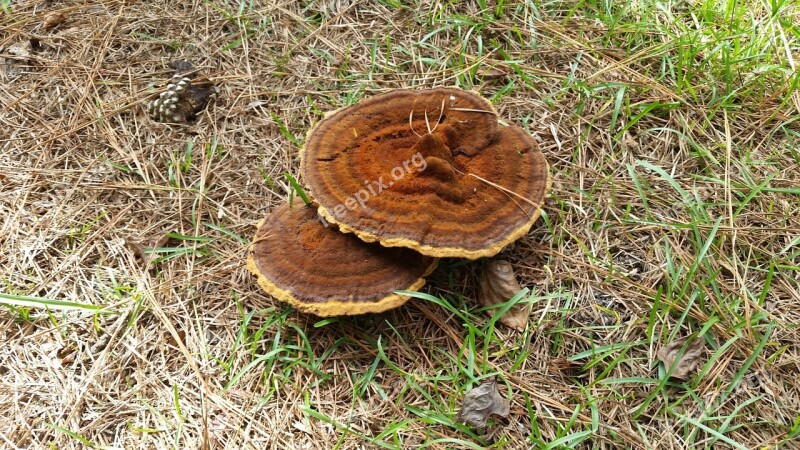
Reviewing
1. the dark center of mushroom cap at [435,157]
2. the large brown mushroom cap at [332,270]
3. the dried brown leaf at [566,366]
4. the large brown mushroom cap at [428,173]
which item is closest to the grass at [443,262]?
the dried brown leaf at [566,366]

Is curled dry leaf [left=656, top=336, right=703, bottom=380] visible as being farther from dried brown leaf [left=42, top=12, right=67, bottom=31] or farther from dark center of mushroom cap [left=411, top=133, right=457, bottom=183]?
dried brown leaf [left=42, top=12, right=67, bottom=31]

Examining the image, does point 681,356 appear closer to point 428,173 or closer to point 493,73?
point 428,173

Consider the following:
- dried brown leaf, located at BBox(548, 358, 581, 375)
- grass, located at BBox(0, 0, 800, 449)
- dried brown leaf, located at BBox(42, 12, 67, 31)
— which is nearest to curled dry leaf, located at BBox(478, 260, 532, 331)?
grass, located at BBox(0, 0, 800, 449)

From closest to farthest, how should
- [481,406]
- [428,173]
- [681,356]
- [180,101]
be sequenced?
[481,406] < [681,356] < [428,173] < [180,101]

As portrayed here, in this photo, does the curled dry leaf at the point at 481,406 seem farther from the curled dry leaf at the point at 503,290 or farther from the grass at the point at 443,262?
the curled dry leaf at the point at 503,290

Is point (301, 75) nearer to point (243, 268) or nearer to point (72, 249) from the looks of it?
point (243, 268)

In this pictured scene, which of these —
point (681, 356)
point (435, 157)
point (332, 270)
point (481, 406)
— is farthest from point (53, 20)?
point (681, 356)
